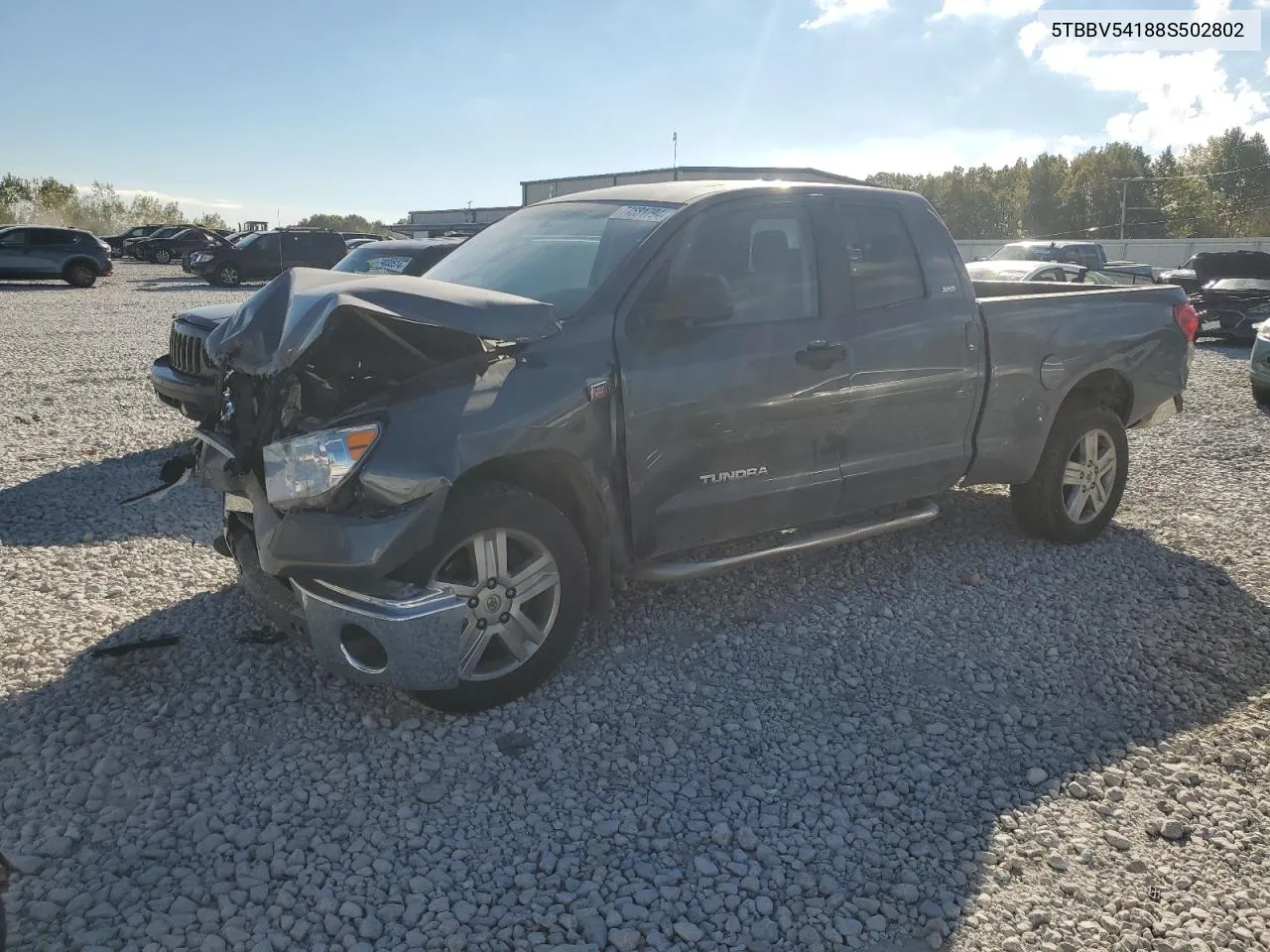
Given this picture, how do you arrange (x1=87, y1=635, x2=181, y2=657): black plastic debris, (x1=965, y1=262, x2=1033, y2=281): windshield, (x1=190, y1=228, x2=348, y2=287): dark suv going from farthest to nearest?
(x1=190, y1=228, x2=348, y2=287): dark suv, (x1=965, y1=262, x2=1033, y2=281): windshield, (x1=87, y1=635, x2=181, y2=657): black plastic debris

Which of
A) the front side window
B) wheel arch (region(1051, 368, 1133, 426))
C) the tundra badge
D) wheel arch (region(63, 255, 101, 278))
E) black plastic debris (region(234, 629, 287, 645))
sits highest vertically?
the front side window

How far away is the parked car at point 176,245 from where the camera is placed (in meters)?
41.2

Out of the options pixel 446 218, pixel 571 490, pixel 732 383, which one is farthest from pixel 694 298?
pixel 446 218

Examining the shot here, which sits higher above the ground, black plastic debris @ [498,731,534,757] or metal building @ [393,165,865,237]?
metal building @ [393,165,865,237]

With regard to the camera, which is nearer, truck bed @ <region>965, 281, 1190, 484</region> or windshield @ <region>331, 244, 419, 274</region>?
truck bed @ <region>965, 281, 1190, 484</region>

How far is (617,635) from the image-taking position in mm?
4664

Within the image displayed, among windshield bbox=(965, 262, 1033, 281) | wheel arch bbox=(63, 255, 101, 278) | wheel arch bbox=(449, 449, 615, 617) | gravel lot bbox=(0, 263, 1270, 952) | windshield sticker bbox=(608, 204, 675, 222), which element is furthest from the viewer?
→ wheel arch bbox=(63, 255, 101, 278)

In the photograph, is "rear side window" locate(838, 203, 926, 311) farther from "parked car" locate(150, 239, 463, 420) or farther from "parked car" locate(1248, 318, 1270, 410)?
"parked car" locate(1248, 318, 1270, 410)

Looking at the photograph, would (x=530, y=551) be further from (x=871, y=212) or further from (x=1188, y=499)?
(x=1188, y=499)

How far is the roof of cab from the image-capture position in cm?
465

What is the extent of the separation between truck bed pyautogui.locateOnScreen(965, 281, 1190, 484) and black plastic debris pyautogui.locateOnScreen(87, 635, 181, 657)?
397 centimetres

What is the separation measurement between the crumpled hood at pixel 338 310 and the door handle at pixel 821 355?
47.9 inches

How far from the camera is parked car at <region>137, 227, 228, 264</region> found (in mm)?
41156

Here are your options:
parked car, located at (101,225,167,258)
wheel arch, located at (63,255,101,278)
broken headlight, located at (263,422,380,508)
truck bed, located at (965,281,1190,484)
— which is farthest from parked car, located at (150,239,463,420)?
parked car, located at (101,225,167,258)
